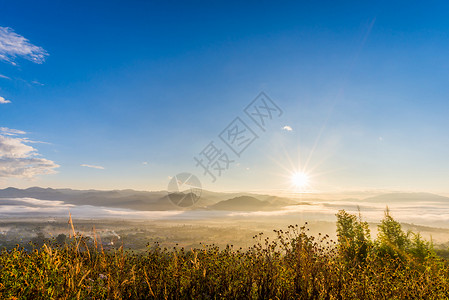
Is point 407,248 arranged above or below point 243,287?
below

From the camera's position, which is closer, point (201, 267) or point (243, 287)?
point (243, 287)

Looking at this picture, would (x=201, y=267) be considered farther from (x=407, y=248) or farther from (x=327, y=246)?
(x=407, y=248)

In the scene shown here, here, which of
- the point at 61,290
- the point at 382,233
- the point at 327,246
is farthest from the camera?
Result: the point at 382,233

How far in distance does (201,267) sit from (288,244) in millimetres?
2448

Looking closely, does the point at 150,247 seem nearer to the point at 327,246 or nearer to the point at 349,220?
the point at 327,246

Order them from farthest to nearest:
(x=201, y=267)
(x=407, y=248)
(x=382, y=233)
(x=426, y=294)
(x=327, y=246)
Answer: (x=382, y=233) < (x=407, y=248) < (x=327, y=246) < (x=201, y=267) < (x=426, y=294)

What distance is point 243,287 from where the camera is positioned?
6.52 meters

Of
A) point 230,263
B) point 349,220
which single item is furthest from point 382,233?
point 230,263

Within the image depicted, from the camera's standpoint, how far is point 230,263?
24.1ft

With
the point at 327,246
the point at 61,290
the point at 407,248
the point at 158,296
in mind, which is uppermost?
the point at 327,246

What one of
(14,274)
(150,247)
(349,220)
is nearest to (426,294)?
(150,247)

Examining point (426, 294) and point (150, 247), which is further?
point (150, 247)

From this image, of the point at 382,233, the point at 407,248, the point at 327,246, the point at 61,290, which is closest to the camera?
the point at 61,290

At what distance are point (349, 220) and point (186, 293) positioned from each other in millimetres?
20104
